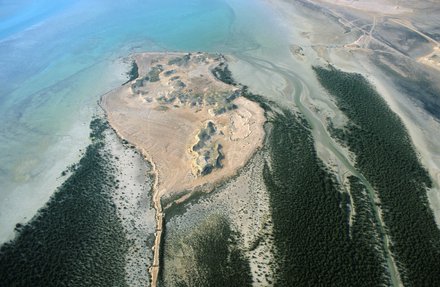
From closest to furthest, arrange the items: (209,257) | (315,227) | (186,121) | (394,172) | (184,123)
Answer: (209,257), (315,227), (394,172), (184,123), (186,121)

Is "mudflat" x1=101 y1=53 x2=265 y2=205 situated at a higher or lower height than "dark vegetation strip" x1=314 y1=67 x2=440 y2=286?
lower

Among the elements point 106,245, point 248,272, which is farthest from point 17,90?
point 248,272

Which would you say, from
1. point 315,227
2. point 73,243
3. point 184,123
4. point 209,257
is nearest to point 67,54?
point 184,123

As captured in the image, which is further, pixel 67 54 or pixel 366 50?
pixel 67 54

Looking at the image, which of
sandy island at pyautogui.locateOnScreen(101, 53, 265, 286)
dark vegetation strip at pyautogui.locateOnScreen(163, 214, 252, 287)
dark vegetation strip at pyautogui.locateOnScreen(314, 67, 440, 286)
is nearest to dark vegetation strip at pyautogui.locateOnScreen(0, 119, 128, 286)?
sandy island at pyautogui.locateOnScreen(101, 53, 265, 286)

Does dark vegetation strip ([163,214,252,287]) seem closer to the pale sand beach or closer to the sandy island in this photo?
the sandy island

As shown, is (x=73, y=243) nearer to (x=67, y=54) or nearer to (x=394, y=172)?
(x=394, y=172)

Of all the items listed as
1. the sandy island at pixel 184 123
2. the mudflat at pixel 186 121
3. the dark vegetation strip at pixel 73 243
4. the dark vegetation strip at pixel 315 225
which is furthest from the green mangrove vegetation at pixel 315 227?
the dark vegetation strip at pixel 73 243
